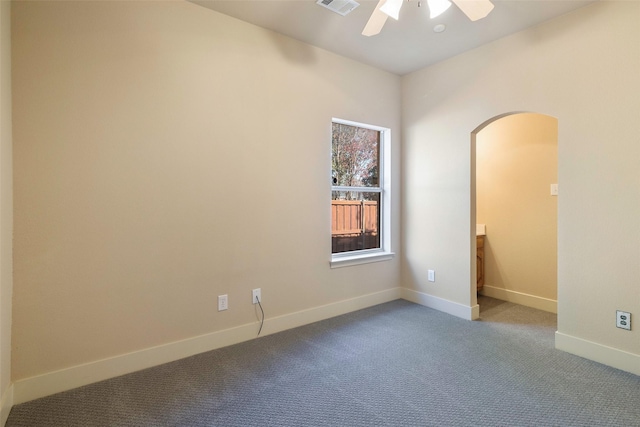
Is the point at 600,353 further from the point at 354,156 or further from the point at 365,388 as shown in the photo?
the point at 354,156

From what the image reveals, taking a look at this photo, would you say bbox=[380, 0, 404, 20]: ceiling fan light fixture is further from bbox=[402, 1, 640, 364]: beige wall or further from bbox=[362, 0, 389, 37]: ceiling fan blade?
bbox=[402, 1, 640, 364]: beige wall

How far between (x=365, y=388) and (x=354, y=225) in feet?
6.05

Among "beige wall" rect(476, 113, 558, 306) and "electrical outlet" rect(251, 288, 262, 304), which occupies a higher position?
"beige wall" rect(476, 113, 558, 306)

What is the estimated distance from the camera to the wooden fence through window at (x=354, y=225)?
336 centimetres

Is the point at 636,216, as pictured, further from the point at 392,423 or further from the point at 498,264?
the point at 392,423

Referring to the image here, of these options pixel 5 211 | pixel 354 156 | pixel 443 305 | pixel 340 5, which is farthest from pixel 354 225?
pixel 5 211

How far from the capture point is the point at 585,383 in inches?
80.3

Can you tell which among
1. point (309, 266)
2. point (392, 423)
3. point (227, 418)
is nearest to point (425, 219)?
point (309, 266)

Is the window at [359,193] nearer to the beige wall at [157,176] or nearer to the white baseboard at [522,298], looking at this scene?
the beige wall at [157,176]

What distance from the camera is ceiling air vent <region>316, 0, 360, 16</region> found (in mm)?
2322

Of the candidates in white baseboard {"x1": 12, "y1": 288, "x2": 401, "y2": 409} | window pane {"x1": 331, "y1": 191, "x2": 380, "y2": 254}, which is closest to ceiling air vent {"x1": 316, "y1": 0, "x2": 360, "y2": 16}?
window pane {"x1": 331, "y1": 191, "x2": 380, "y2": 254}

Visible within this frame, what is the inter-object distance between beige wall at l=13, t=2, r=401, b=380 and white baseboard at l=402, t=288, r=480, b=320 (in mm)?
1156

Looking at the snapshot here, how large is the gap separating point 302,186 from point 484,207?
2.53 m

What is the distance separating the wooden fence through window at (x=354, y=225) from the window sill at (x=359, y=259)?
113 millimetres
